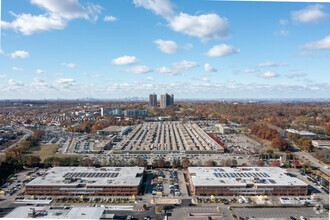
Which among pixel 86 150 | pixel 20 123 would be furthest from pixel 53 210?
pixel 20 123

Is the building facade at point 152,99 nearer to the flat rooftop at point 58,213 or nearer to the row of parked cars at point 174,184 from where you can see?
the row of parked cars at point 174,184

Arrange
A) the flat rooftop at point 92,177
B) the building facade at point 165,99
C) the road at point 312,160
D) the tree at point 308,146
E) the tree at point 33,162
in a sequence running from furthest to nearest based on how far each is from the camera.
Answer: the building facade at point 165,99 < the tree at point 308,146 < the tree at point 33,162 < the road at point 312,160 < the flat rooftop at point 92,177

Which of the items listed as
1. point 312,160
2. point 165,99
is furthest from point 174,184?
point 165,99

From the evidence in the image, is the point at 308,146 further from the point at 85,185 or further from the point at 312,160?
the point at 85,185

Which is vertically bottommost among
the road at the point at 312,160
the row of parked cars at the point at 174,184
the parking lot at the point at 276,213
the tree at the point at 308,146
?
the parking lot at the point at 276,213

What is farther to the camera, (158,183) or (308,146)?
(308,146)

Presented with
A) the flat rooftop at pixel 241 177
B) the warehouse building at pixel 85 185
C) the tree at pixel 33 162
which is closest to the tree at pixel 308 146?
the flat rooftop at pixel 241 177

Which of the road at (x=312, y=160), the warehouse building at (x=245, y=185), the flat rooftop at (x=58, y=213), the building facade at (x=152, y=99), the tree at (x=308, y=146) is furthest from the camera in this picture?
the building facade at (x=152, y=99)
